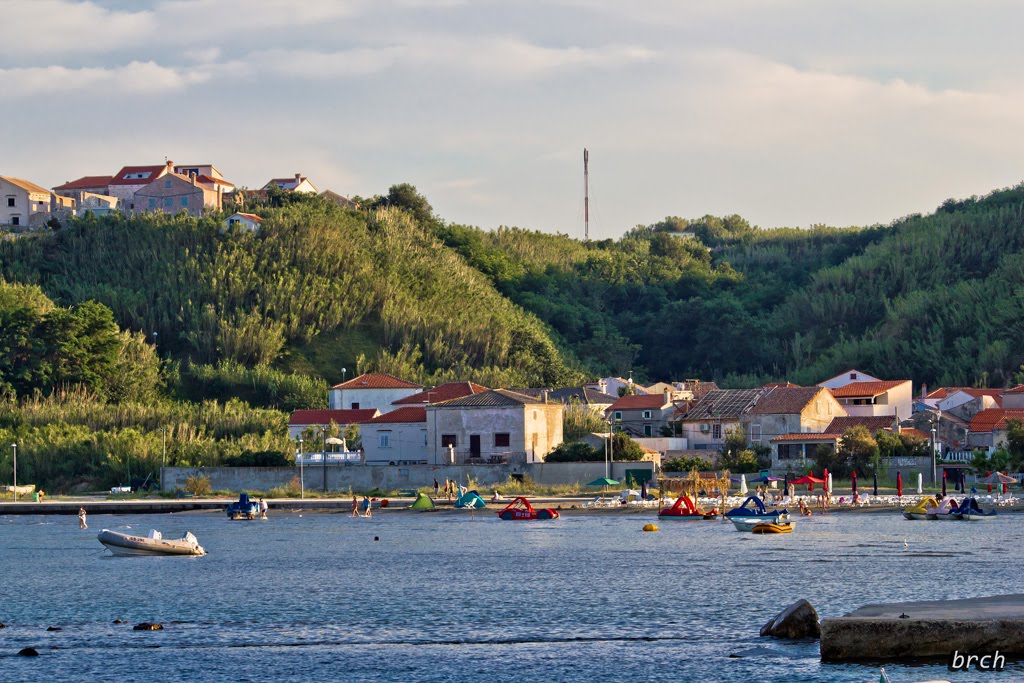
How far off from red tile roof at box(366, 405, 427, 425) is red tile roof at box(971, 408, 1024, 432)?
3263 centimetres

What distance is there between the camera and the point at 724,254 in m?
198

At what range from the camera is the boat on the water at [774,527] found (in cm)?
6356

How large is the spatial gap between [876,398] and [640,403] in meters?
16.3

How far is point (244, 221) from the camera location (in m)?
144

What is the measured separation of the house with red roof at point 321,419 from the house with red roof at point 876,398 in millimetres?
31888

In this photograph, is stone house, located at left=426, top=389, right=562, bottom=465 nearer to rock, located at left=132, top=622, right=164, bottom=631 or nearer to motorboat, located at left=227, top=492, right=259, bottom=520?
motorboat, located at left=227, top=492, right=259, bottom=520

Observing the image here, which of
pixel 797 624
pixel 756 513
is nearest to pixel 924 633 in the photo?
pixel 797 624

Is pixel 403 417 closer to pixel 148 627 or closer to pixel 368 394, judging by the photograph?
pixel 368 394

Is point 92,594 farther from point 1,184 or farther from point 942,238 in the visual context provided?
point 942,238

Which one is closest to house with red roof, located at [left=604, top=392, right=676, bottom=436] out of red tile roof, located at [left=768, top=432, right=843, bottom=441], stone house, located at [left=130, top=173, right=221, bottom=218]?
red tile roof, located at [left=768, top=432, right=843, bottom=441]

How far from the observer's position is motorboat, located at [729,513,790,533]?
6462 cm

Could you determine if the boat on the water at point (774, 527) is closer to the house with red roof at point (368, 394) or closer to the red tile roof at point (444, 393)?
the red tile roof at point (444, 393)

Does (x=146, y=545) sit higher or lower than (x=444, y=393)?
lower

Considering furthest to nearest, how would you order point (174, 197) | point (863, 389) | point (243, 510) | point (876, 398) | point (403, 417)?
point (174, 197), point (863, 389), point (876, 398), point (403, 417), point (243, 510)
